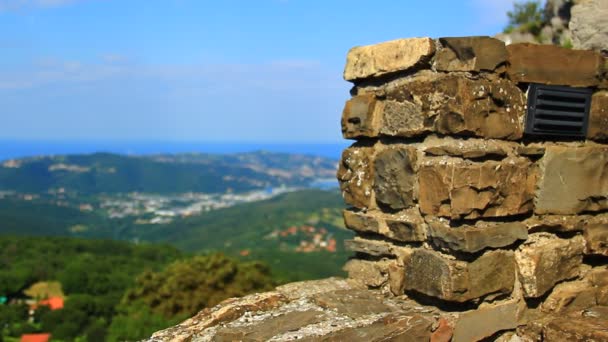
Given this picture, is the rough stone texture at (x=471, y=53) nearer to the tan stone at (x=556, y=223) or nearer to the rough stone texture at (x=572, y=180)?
the rough stone texture at (x=572, y=180)

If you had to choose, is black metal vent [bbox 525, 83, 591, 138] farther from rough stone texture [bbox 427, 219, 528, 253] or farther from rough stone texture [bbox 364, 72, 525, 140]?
rough stone texture [bbox 427, 219, 528, 253]

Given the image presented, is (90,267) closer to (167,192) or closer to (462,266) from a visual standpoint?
(462,266)

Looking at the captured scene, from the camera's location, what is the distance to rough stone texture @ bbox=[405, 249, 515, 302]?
2.42 meters

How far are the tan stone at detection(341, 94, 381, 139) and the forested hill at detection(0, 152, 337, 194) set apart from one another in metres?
110

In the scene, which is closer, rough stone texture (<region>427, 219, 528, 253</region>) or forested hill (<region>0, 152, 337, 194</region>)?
rough stone texture (<region>427, 219, 528, 253</region>)

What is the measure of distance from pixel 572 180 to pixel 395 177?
878 millimetres

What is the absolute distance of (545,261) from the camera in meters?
2.63

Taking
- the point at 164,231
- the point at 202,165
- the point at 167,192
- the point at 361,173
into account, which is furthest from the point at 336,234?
the point at 202,165

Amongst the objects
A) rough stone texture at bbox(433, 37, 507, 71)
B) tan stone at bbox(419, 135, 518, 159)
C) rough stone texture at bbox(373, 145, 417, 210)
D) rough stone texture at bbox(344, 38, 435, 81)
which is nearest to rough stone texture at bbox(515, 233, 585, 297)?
tan stone at bbox(419, 135, 518, 159)

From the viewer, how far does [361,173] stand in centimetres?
292

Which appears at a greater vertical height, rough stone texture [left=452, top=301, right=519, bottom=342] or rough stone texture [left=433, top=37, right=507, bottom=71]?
rough stone texture [left=433, top=37, right=507, bottom=71]

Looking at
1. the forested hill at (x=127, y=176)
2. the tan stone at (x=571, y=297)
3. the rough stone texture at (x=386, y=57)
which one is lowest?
the forested hill at (x=127, y=176)

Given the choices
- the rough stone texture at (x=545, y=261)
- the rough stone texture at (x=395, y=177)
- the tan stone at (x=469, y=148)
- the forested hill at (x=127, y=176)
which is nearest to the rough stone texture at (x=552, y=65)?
the tan stone at (x=469, y=148)

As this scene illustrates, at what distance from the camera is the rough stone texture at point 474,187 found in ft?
7.93
